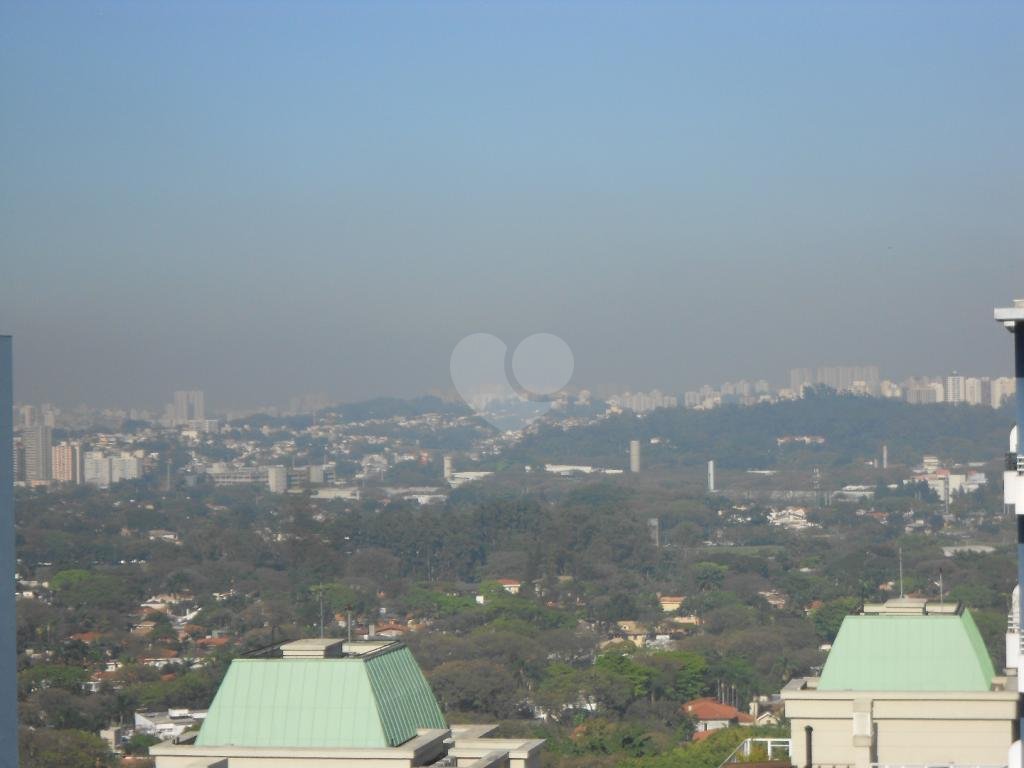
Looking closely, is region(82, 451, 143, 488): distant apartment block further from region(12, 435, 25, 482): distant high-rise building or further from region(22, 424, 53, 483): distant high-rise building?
region(12, 435, 25, 482): distant high-rise building

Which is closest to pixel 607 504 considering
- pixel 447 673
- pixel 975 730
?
pixel 447 673

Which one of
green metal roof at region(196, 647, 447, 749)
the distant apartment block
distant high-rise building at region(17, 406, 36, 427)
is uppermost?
distant high-rise building at region(17, 406, 36, 427)

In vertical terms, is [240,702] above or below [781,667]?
above

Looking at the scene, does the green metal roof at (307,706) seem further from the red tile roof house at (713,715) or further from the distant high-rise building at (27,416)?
the distant high-rise building at (27,416)

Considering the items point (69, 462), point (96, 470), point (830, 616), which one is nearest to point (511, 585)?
point (830, 616)

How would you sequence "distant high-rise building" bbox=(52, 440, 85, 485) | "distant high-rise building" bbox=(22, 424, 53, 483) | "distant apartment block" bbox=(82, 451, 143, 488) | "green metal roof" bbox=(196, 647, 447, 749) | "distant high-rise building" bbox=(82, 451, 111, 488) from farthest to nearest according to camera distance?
"distant apartment block" bbox=(82, 451, 143, 488) < "distant high-rise building" bbox=(82, 451, 111, 488) < "distant high-rise building" bbox=(52, 440, 85, 485) < "distant high-rise building" bbox=(22, 424, 53, 483) < "green metal roof" bbox=(196, 647, 447, 749)

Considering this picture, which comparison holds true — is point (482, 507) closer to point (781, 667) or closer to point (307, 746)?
point (781, 667)

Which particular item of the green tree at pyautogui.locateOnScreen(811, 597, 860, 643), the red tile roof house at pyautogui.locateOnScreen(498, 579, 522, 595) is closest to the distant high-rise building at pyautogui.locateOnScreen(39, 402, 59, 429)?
the red tile roof house at pyautogui.locateOnScreen(498, 579, 522, 595)
